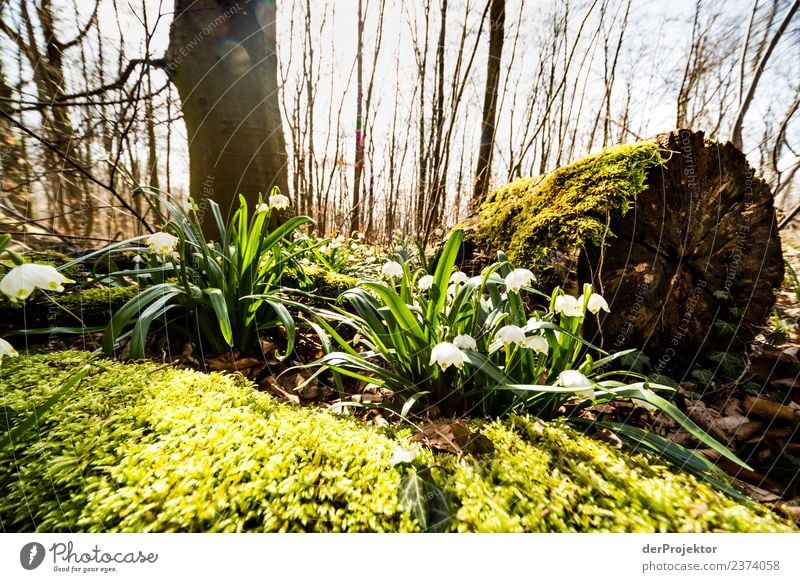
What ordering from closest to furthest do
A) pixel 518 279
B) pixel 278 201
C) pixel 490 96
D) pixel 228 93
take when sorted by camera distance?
1. pixel 518 279
2. pixel 278 201
3. pixel 228 93
4. pixel 490 96

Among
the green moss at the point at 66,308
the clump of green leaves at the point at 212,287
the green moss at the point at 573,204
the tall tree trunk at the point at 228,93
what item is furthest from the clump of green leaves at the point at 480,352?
the tall tree trunk at the point at 228,93

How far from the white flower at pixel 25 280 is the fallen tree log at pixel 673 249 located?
63.1 inches

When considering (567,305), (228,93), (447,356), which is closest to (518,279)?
(567,305)

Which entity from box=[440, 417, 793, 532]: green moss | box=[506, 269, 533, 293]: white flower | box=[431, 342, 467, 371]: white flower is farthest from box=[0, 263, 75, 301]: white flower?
box=[506, 269, 533, 293]: white flower

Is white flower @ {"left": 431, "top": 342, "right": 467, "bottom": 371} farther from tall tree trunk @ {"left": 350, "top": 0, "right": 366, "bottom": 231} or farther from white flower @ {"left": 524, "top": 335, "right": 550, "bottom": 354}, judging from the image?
tall tree trunk @ {"left": 350, "top": 0, "right": 366, "bottom": 231}

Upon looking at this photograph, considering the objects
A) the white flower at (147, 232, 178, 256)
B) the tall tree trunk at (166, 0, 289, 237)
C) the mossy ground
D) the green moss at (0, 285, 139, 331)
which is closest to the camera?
the mossy ground

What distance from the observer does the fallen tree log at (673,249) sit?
1.37 meters

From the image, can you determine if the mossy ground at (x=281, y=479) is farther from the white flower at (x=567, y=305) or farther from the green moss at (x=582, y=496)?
the white flower at (x=567, y=305)

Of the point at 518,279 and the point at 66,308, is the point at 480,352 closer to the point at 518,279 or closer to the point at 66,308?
the point at 518,279

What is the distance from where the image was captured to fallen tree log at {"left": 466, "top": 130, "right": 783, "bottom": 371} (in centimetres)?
137

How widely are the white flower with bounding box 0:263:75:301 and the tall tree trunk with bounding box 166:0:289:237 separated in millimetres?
1576

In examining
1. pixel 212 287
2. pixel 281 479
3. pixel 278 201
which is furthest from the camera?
pixel 278 201

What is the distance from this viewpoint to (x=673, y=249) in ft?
4.61

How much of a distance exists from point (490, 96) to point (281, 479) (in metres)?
3.61
